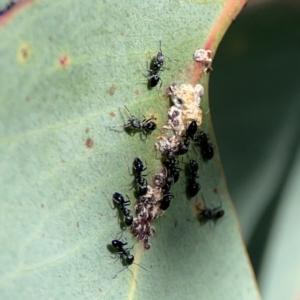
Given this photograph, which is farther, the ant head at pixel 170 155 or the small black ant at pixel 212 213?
the small black ant at pixel 212 213

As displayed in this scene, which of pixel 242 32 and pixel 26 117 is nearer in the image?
pixel 26 117

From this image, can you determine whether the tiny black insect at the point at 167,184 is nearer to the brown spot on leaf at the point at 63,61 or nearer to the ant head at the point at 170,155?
the ant head at the point at 170,155

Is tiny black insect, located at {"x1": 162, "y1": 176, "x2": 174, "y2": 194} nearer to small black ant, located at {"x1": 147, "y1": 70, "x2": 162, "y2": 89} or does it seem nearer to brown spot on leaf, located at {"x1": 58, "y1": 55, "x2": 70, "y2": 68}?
small black ant, located at {"x1": 147, "y1": 70, "x2": 162, "y2": 89}

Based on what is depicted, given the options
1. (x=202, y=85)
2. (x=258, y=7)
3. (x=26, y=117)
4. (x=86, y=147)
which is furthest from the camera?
(x=258, y=7)

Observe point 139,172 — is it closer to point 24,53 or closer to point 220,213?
point 220,213

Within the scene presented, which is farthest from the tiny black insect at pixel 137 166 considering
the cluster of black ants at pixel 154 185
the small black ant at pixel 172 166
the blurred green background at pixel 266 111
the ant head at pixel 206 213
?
the blurred green background at pixel 266 111

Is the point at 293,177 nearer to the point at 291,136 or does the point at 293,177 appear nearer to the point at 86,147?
the point at 291,136

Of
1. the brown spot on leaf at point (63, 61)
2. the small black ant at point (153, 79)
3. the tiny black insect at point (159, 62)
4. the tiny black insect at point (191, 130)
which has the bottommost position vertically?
the tiny black insect at point (191, 130)

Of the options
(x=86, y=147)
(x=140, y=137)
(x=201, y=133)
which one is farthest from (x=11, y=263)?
(x=201, y=133)
